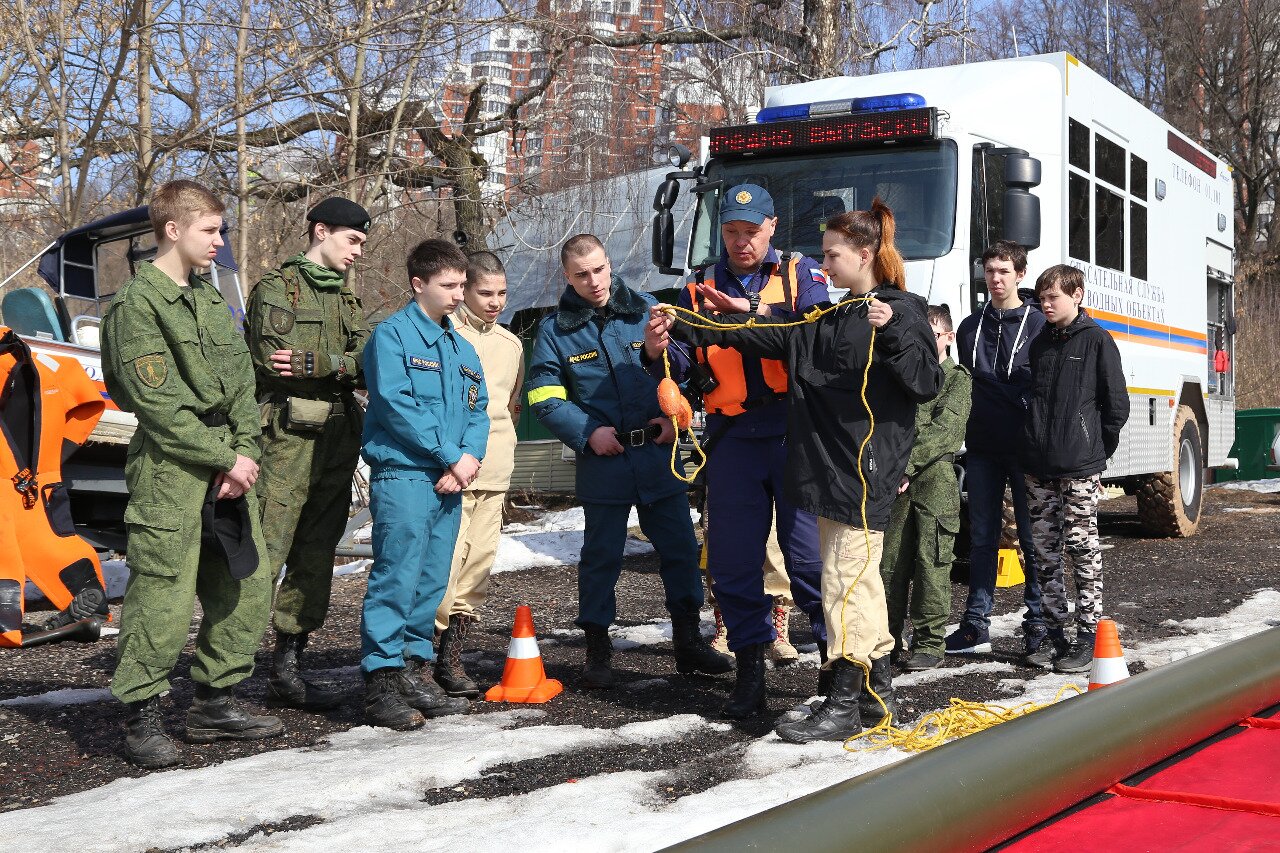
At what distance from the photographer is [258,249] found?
15680 millimetres

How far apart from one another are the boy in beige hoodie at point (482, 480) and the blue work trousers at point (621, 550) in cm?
47

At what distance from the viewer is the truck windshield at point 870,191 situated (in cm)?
897

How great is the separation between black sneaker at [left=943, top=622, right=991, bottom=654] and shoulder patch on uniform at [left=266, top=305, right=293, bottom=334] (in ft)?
11.9

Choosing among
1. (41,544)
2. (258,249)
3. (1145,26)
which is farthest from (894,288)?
(1145,26)

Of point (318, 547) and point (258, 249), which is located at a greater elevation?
point (258, 249)

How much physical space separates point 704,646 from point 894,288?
208 centimetres

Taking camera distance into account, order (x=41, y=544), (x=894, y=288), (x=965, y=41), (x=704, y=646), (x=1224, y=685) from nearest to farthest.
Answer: (x=1224, y=685), (x=894, y=288), (x=704, y=646), (x=41, y=544), (x=965, y=41)

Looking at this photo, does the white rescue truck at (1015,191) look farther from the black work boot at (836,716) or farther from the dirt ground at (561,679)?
the black work boot at (836,716)

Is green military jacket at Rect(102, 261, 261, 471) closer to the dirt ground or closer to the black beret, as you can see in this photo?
the black beret

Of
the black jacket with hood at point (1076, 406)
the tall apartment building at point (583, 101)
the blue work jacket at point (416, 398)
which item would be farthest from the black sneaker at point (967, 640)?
the tall apartment building at point (583, 101)

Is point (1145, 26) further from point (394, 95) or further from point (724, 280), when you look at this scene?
point (724, 280)

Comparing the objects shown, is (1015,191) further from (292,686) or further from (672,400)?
(292,686)

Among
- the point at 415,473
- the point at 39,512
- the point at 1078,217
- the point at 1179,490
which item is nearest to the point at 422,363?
the point at 415,473

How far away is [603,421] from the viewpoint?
19.3ft
